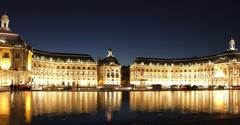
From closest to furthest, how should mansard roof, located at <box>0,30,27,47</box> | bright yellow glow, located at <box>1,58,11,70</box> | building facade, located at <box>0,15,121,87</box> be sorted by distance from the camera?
bright yellow glow, located at <box>1,58,11,70</box>, building facade, located at <box>0,15,121,87</box>, mansard roof, located at <box>0,30,27,47</box>

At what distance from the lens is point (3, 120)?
1673 cm

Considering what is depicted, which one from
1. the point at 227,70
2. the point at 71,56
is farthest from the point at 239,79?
the point at 71,56

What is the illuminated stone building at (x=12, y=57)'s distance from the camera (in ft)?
361

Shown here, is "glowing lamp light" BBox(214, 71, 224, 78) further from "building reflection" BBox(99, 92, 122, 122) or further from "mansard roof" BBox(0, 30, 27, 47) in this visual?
"building reflection" BBox(99, 92, 122, 122)

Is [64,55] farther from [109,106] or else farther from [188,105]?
[188,105]

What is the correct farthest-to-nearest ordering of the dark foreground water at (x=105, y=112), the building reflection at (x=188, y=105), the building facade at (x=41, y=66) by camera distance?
the building facade at (x=41, y=66), the building reflection at (x=188, y=105), the dark foreground water at (x=105, y=112)

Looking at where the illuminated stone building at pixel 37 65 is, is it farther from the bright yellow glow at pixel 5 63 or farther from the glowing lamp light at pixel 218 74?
the glowing lamp light at pixel 218 74

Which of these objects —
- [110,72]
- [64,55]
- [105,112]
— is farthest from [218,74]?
[105,112]

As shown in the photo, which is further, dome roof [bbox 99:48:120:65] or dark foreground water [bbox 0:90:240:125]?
dome roof [bbox 99:48:120:65]

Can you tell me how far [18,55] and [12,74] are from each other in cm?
894

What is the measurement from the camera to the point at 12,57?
382ft

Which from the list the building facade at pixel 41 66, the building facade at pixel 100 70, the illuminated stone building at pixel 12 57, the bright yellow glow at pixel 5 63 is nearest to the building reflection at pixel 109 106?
the illuminated stone building at pixel 12 57

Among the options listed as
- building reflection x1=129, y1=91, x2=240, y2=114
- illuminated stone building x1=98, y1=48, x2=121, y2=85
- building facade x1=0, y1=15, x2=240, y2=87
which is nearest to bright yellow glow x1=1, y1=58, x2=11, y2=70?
building facade x1=0, y1=15, x2=240, y2=87

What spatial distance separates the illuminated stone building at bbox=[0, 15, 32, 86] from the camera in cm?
11006
